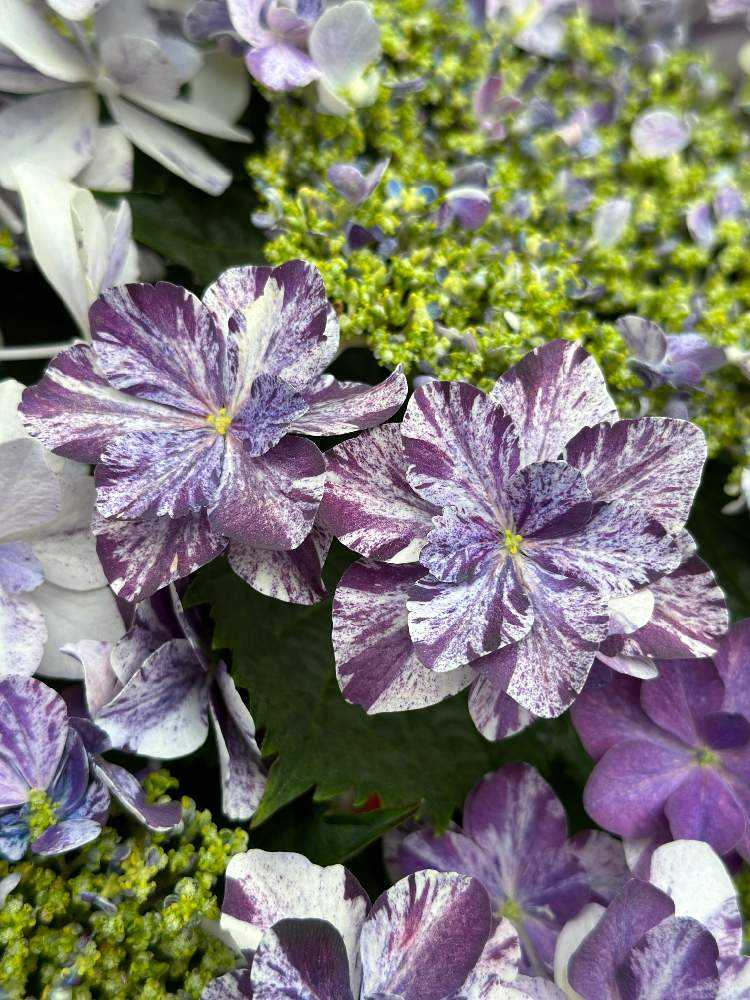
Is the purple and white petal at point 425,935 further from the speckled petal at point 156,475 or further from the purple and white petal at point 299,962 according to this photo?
the speckled petal at point 156,475

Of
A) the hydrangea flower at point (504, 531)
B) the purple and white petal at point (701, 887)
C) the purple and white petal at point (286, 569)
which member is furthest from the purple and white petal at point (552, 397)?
the purple and white petal at point (701, 887)

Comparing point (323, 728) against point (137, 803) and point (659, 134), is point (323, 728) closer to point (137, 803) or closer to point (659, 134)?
point (137, 803)

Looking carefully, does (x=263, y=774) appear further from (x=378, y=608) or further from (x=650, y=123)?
(x=650, y=123)

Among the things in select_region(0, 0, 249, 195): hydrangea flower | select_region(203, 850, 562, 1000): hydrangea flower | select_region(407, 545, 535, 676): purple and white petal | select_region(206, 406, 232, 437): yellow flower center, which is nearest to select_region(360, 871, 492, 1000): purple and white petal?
select_region(203, 850, 562, 1000): hydrangea flower

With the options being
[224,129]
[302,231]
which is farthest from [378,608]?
[224,129]

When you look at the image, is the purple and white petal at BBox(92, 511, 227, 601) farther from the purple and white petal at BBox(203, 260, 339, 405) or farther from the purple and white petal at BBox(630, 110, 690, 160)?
the purple and white petal at BBox(630, 110, 690, 160)

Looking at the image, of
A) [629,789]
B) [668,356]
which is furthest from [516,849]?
[668,356]
